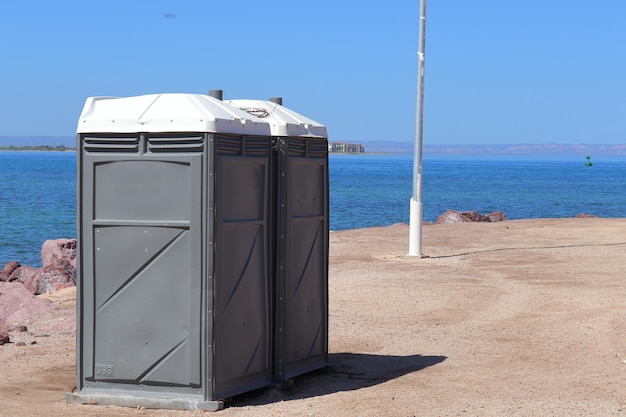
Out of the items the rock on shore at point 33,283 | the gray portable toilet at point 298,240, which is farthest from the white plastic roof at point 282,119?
the rock on shore at point 33,283

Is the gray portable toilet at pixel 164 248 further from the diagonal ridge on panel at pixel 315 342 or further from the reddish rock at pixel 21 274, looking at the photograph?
the reddish rock at pixel 21 274

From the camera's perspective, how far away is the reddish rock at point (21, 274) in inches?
886

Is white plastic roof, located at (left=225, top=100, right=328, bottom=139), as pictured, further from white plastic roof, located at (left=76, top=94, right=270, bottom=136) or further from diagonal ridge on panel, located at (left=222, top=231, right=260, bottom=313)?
diagonal ridge on panel, located at (left=222, top=231, right=260, bottom=313)

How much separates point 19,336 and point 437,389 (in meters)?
5.34

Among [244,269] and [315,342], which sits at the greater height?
[244,269]

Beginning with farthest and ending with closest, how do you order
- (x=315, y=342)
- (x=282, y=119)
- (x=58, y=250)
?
(x=58, y=250) < (x=315, y=342) < (x=282, y=119)

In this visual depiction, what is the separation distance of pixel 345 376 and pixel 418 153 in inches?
386

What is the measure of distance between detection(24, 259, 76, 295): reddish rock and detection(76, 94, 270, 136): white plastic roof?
11212 mm

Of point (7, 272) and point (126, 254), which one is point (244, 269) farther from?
point (7, 272)

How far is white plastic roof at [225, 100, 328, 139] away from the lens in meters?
9.15

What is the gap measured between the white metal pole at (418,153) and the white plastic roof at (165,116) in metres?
10.7

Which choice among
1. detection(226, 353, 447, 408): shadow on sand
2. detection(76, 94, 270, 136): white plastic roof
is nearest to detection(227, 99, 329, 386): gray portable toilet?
detection(226, 353, 447, 408): shadow on sand

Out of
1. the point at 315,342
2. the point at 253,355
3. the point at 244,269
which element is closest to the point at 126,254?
the point at 244,269

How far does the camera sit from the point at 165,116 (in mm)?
8336
